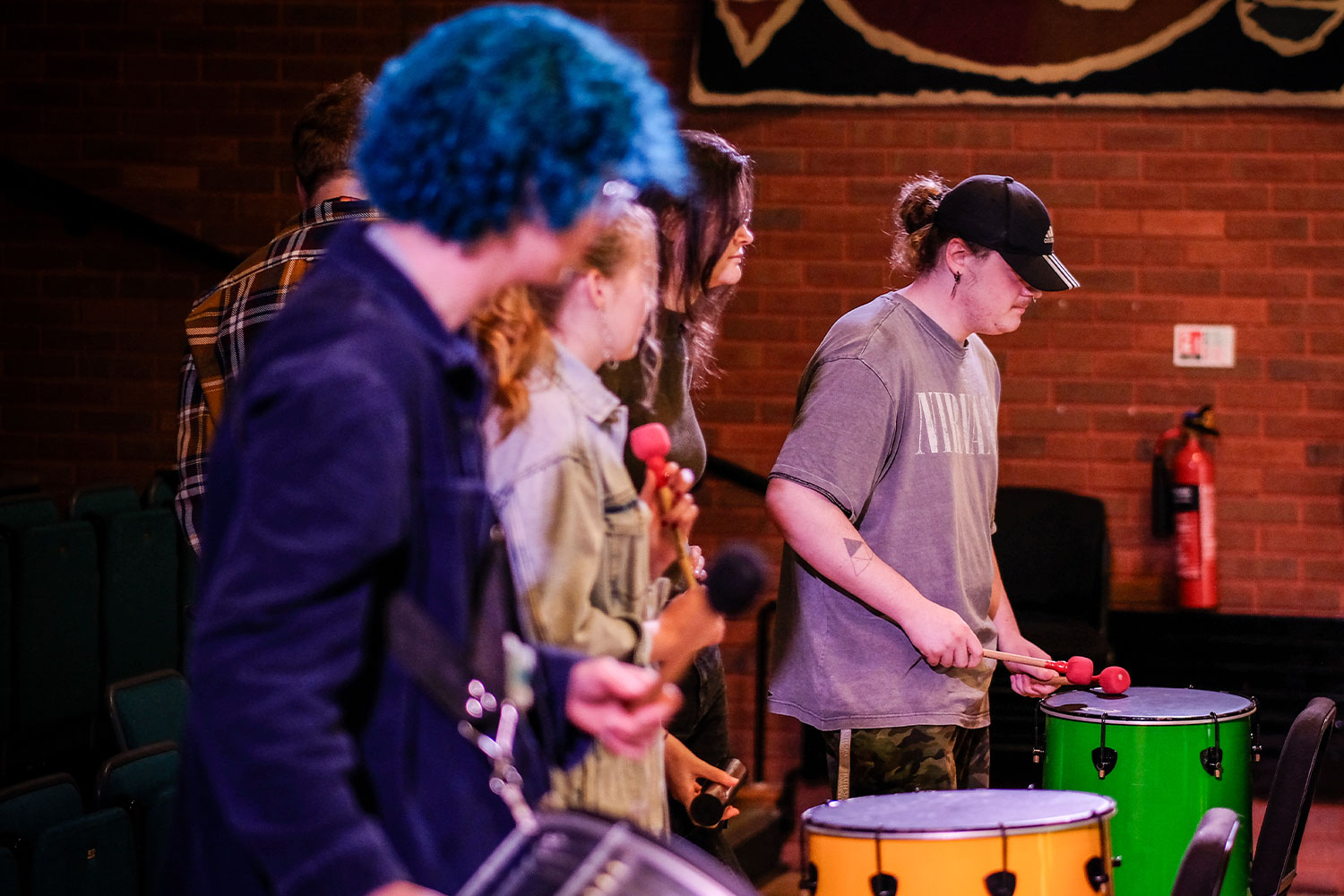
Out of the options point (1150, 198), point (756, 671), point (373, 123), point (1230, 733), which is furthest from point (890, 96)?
point (373, 123)

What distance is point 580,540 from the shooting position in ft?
4.56

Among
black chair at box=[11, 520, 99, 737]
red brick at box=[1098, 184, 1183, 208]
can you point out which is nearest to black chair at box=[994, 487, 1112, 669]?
red brick at box=[1098, 184, 1183, 208]

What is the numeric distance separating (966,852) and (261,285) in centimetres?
143

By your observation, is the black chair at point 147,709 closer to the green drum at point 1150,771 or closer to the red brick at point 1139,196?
the green drum at point 1150,771

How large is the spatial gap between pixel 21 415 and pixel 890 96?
348 cm

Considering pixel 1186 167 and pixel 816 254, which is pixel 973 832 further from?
pixel 1186 167

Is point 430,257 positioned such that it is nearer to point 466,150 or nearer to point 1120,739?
point 466,150

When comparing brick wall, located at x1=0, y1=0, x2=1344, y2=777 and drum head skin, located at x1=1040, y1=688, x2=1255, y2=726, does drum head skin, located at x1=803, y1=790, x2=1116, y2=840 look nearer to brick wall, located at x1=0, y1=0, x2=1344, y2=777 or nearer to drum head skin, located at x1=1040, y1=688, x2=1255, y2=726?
drum head skin, located at x1=1040, y1=688, x2=1255, y2=726

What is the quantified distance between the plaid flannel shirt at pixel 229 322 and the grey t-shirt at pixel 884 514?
2.86ft

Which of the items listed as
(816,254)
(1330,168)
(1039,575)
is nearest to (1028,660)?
(1039,575)

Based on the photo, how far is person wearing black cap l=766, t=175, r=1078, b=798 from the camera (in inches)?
88.7

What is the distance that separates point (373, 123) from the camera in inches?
39.4

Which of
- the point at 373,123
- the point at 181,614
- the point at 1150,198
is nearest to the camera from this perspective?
the point at 373,123

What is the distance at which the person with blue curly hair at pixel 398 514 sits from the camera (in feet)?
2.88
